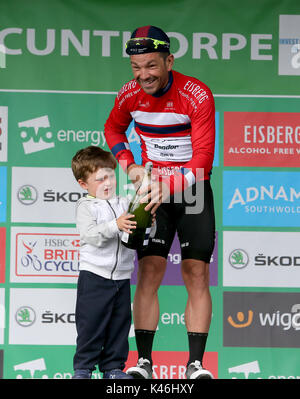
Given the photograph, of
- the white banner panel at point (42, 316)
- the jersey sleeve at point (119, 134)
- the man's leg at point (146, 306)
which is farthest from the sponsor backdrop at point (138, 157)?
the man's leg at point (146, 306)

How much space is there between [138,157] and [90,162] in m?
0.77

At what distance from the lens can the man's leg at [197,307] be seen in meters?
2.78

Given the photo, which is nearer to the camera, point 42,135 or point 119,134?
point 119,134

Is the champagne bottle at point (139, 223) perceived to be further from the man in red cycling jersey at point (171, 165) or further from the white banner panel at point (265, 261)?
the white banner panel at point (265, 261)

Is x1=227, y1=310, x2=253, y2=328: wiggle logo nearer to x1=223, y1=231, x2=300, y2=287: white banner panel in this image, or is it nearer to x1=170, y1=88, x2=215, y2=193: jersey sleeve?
x1=223, y1=231, x2=300, y2=287: white banner panel

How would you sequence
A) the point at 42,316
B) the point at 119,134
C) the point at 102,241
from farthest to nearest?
the point at 42,316 < the point at 119,134 < the point at 102,241

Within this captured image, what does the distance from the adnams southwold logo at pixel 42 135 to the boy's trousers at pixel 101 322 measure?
3.39 ft

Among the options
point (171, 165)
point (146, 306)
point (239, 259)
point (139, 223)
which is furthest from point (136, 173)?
point (239, 259)

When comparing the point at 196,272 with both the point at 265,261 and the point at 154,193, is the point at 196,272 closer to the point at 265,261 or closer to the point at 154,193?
the point at 154,193

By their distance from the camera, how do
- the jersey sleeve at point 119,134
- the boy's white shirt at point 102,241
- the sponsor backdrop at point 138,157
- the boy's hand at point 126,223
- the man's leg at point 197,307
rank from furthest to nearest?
the sponsor backdrop at point 138,157 → the jersey sleeve at point 119,134 → the man's leg at point 197,307 → the boy's white shirt at point 102,241 → the boy's hand at point 126,223

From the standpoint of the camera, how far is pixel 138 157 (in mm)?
3482

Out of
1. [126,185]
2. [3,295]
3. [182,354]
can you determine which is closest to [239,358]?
[182,354]

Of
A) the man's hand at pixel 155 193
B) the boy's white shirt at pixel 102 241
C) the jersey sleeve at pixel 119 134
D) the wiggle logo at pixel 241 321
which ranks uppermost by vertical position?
the jersey sleeve at pixel 119 134

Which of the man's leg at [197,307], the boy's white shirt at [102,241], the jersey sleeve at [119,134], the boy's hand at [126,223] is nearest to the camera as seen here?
the boy's hand at [126,223]
